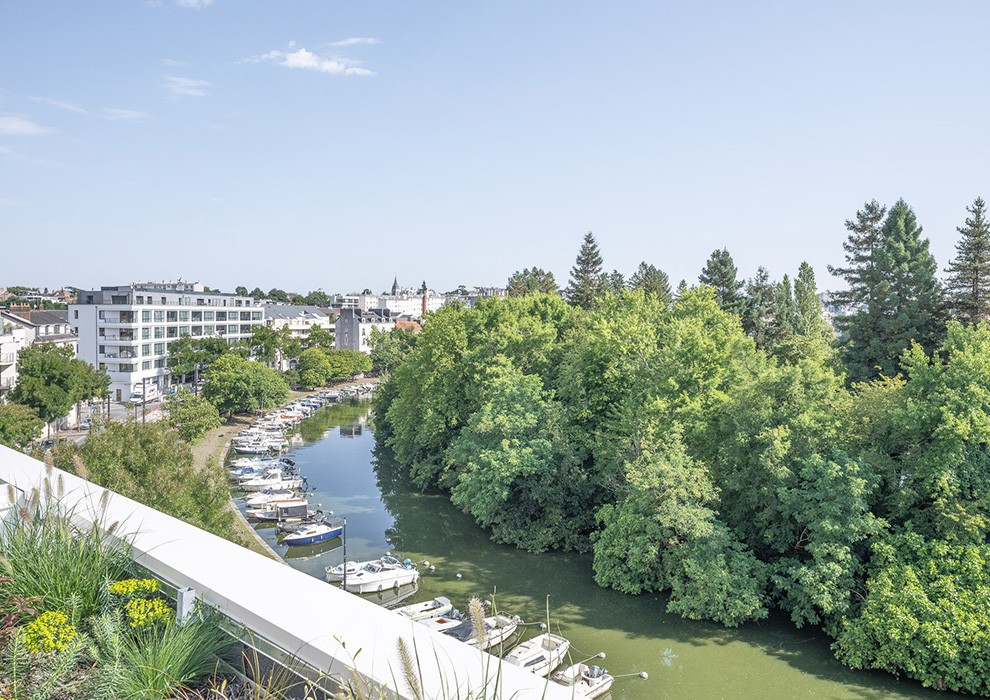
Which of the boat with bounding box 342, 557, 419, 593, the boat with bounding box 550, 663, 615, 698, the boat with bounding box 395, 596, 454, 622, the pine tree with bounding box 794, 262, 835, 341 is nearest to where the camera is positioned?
the boat with bounding box 550, 663, 615, 698

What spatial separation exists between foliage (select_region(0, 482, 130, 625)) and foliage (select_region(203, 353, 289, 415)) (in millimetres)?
35004

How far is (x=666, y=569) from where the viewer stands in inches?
586

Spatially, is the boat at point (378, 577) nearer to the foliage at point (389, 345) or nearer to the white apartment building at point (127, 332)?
the white apartment building at point (127, 332)

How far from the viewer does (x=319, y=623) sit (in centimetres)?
274

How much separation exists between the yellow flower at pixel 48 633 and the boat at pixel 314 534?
656 inches

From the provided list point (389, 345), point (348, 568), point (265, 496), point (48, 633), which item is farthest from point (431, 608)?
point (389, 345)

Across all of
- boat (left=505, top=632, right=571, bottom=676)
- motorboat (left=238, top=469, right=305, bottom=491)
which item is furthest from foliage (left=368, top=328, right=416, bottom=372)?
boat (left=505, top=632, right=571, bottom=676)

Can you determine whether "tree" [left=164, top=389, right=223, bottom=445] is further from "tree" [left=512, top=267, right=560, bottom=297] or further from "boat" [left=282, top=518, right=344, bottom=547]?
"tree" [left=512, top=267, right=560, bottom=297]

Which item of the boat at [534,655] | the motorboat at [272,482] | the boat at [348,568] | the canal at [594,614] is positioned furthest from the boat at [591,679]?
the motorboat at [272,482]

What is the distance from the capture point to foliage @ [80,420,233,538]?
9617 millimetres

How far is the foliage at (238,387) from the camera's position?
37.0 metres

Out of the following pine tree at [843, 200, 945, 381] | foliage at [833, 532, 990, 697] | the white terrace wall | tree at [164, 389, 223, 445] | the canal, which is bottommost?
the canal

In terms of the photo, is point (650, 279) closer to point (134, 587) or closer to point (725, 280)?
point (725, 280)

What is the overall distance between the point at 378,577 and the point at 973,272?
843 inches
